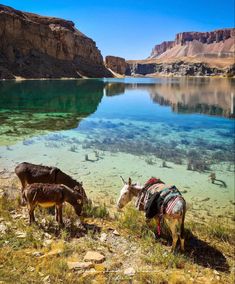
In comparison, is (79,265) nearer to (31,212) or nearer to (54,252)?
(54,252)

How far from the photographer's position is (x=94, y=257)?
19.4ft

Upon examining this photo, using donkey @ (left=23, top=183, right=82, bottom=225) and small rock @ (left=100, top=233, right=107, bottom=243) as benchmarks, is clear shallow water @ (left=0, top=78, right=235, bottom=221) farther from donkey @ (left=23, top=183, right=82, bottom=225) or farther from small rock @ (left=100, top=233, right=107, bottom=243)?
donkey @ (left=23, top=183, right=82, bottom=225)

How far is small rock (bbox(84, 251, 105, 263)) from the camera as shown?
19.1 ft

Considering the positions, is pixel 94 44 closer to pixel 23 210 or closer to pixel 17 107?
pixel 17 107

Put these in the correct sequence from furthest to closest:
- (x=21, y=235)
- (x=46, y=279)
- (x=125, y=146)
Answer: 1. (x=125, y=146)
2. (x=21, y=235)
3. (x=46, y=279)

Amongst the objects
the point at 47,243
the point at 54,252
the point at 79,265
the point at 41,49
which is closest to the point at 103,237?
the point at 47,243

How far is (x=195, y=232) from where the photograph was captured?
319 inches

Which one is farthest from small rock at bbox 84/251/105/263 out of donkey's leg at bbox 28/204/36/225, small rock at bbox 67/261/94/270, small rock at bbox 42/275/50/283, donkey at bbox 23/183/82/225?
donkey's leg at bbox 28/204/36/225

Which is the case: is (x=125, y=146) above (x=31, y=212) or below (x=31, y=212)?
below

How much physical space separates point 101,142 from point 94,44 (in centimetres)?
15144

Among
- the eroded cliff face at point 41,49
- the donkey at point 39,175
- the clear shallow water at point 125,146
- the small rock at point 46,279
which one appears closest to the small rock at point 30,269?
the small rock at point 46,279

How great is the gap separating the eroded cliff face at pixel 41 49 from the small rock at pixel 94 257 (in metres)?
91.7

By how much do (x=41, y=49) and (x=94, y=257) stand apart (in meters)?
124

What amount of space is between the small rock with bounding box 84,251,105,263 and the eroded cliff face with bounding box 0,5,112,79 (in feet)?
301
